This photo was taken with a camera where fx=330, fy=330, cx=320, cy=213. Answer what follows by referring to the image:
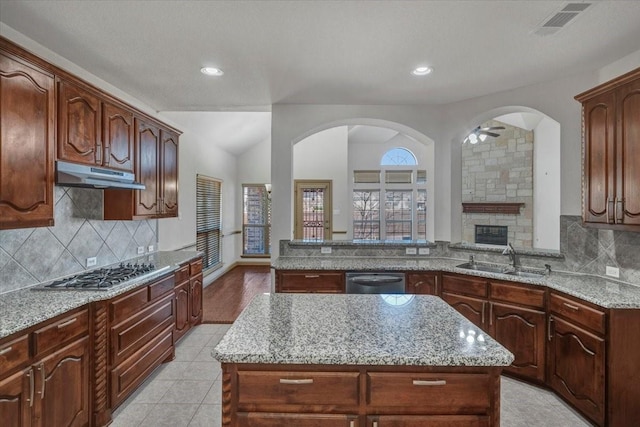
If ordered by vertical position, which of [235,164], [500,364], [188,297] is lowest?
[188,297]

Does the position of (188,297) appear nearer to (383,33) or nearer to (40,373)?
(40,373)

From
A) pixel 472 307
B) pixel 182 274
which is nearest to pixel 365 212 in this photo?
pixel 472 307

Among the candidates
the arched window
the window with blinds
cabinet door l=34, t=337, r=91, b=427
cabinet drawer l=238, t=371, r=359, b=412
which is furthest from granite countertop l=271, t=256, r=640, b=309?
the arched window

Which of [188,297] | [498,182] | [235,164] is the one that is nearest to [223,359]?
[188,297]

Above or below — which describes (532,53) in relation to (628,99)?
above

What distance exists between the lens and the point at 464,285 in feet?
10.1

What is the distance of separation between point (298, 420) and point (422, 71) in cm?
278

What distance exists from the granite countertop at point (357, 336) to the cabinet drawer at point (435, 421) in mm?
223

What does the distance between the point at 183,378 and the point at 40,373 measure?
4.36 feet

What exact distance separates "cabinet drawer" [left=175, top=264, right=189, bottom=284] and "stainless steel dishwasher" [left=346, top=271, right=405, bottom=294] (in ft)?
5.54

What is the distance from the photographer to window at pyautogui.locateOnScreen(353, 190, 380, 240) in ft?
28.5

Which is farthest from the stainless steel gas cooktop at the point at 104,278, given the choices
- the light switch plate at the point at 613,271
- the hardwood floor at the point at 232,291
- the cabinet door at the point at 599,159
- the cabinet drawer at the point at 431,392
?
the light switch plate at the point at 613,271

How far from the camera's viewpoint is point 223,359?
1.27 meters

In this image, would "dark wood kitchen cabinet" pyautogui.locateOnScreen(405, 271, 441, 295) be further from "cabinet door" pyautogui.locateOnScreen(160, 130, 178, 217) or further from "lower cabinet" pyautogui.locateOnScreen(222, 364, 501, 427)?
"cabinet door" pyautogui.locateOnScreen(160, 130, 178, 217)
